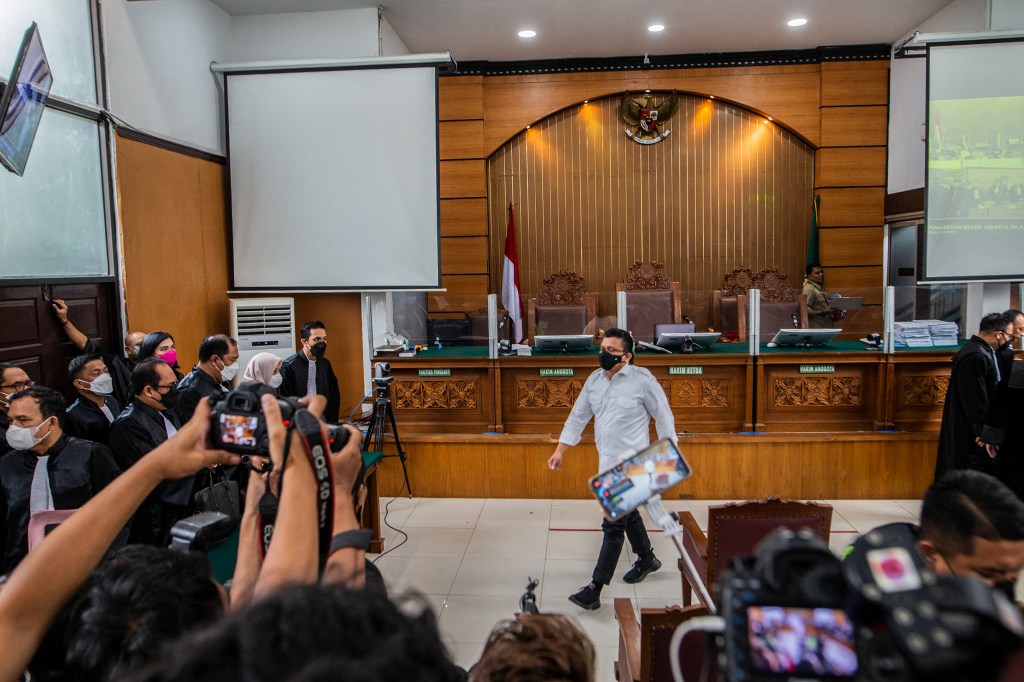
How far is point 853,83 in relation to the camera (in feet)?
26.5

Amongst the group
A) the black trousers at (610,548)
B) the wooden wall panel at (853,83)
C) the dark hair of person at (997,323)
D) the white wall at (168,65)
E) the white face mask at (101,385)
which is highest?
the wooden wall panel at (853,83)

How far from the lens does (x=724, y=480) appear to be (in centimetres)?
528

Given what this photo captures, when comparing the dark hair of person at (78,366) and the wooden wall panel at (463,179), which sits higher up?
the wooden wall panel at (463,179)

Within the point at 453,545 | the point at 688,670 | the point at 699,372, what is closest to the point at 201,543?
the point at 688,670

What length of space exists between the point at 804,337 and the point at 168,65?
5.62 meters

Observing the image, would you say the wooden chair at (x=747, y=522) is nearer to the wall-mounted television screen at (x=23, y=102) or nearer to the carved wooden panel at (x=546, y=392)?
the carved wooden panel at (x=546, y=392)

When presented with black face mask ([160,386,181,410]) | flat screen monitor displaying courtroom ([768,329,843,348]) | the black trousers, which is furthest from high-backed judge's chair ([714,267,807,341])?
black face mask ([160,386,181,410])

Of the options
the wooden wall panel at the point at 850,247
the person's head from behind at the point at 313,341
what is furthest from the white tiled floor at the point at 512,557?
the wooden wall panel at the point at 850,247

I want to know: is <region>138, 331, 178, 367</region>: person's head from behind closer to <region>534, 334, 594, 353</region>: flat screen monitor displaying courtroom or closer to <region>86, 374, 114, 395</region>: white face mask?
<region>86, 374, 114, 395</region>: white face mask

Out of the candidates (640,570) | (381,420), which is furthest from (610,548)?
(381,420)

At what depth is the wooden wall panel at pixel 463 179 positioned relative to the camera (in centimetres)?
843

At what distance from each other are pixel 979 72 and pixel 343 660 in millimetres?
7356

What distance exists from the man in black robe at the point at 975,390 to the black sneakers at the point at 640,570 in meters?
2.21

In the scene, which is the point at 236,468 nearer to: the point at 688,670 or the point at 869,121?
the point at 688,670
